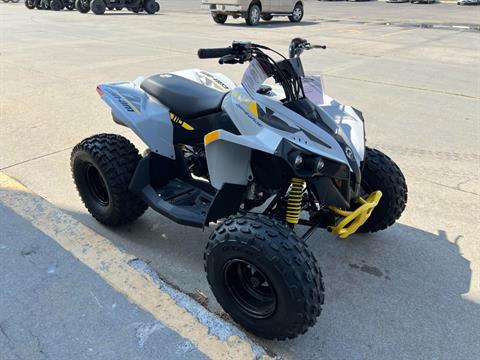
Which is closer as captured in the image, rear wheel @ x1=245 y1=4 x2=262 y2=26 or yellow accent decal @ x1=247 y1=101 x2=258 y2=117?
yellow accent decal @ x1=247 y1=101 x2=258 y2=117

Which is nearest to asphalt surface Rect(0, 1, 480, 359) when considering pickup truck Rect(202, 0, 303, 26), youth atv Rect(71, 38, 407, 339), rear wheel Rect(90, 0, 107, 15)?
youth atv Rect(71, 38, 407, 339)

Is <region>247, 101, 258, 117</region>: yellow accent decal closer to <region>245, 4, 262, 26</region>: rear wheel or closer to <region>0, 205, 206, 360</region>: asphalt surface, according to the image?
<region>0, 205, 206, 360</region>: asphalt surface

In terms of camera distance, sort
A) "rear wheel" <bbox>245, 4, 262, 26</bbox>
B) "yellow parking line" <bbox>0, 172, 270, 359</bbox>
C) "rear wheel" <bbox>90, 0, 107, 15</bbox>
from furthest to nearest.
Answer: "rear wheel" <bbox>90, 0, 107, 15</bbox> → "rear wheel" <bbox>245, 4, 262, 26</bbox> → "yellow parking line" <bbox>0, 172, 270, 359</bbox>

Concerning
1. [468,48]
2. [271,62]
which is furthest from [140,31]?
[271,62]

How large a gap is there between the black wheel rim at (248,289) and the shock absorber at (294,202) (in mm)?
375

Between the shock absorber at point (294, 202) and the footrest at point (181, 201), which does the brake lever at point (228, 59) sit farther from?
the footrest at point (181, 201)

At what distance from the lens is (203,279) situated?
114 inches

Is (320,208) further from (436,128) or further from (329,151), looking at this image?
(436,128)

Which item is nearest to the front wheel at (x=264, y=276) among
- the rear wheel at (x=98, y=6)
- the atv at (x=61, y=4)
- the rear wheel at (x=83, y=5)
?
the rear wheel at (x=98, y=6)

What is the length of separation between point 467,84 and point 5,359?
8.23 m

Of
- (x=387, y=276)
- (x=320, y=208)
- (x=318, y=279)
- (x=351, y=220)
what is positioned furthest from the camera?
(x=387, y=276)

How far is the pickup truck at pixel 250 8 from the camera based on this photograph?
16808 millimetres

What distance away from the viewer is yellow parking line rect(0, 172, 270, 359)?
7.75ft

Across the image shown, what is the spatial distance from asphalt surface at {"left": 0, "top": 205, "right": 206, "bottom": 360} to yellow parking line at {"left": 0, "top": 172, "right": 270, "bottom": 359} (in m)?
0.05
